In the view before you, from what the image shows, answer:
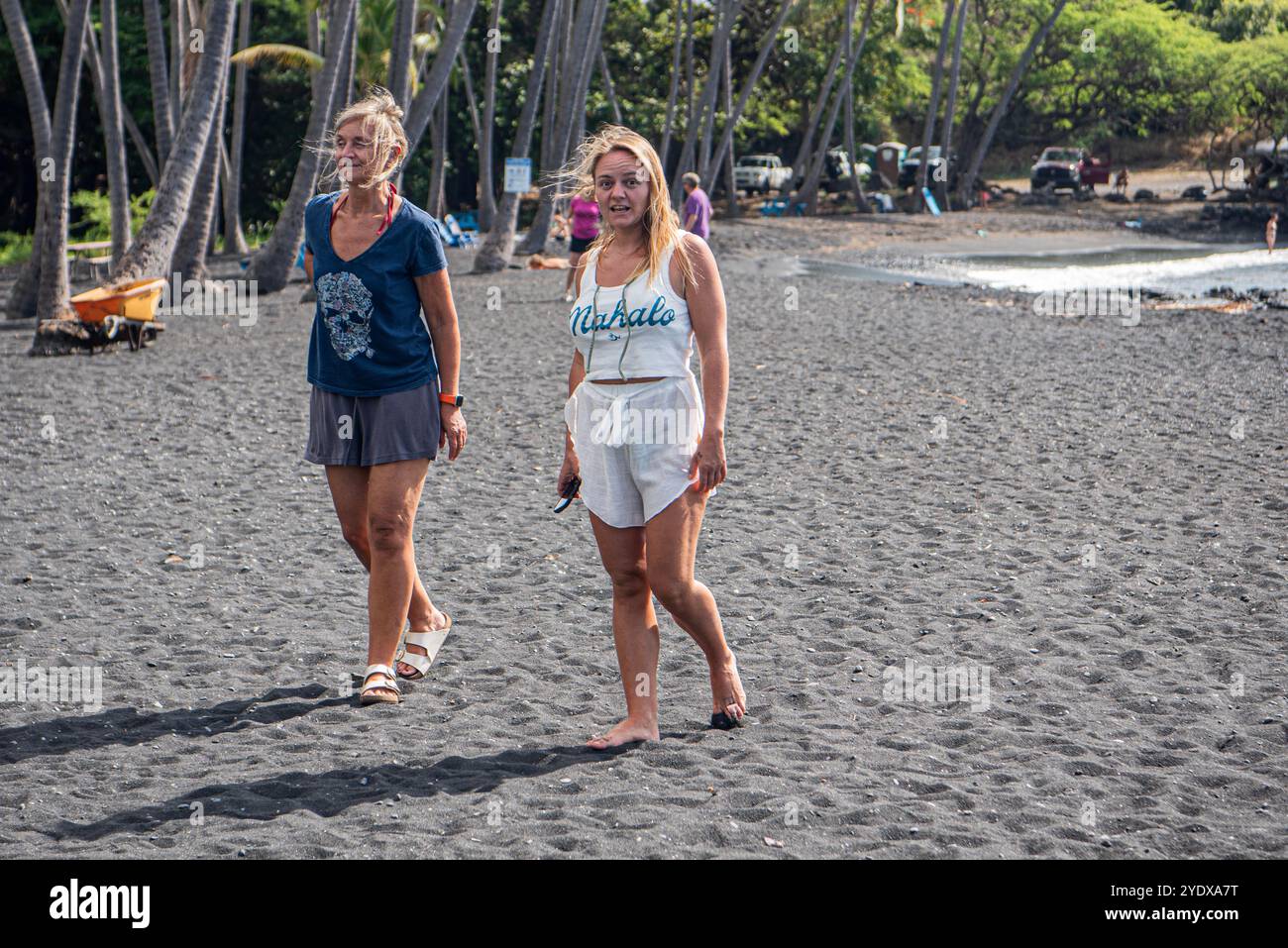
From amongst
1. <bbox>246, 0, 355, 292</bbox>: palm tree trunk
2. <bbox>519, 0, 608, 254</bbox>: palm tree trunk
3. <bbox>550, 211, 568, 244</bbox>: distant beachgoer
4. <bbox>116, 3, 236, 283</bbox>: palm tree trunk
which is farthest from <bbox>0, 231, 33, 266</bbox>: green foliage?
<bbox>116, 3, 236, 283</bbox>: palm tree trunk

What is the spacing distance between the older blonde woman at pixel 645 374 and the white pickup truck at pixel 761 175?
46.5m

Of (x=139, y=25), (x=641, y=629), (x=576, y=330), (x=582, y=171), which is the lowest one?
(x=641, y=629)

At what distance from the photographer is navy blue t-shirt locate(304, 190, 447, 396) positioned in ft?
15.3

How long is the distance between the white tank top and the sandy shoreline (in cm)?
117

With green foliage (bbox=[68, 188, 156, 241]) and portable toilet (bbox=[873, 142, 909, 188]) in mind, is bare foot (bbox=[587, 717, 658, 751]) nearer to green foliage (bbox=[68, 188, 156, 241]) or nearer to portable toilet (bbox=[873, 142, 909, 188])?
green foliage (bbox=[68, 188, 156, 241])

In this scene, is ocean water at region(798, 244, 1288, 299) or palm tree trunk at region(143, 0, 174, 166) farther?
ocean water at region(798, 244, 1288, 299)

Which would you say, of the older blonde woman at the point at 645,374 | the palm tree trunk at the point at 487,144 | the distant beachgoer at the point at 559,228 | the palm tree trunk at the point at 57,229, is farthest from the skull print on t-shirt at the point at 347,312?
the distant beachgoer at the point at 559,228

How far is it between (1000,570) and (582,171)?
332cm

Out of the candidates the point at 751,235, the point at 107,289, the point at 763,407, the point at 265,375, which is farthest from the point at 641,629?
the point at 751,235

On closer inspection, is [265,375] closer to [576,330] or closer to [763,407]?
[763,407]

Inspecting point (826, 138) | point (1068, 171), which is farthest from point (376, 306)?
point (1068, 171)

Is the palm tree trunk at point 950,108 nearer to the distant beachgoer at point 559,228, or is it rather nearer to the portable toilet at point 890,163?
the portable toilet at point 890,163

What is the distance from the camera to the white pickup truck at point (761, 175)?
2004 inches

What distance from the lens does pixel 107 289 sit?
14562mm
